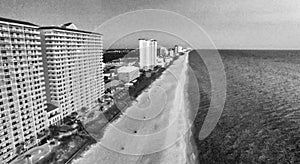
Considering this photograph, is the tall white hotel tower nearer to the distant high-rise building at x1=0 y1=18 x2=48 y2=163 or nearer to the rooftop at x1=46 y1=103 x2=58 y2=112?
the rooftop at x1=46 y1=103 x2=58 y2=112

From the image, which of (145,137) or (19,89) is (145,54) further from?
(19,89)

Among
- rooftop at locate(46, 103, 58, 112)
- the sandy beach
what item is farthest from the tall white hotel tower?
rooftop at locate(46, 103, 58, 112)

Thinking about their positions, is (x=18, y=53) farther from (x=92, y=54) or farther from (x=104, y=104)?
(x=104, y=104)

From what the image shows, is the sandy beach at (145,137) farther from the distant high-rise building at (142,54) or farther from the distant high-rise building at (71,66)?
the distant high-rise building at (142,54)

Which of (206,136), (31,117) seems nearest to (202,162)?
(206,136)

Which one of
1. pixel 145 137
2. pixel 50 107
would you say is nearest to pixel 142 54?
pixel 50 107

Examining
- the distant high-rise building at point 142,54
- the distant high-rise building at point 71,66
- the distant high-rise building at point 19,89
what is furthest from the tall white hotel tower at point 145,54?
the distant high-rise building at point 19,89
